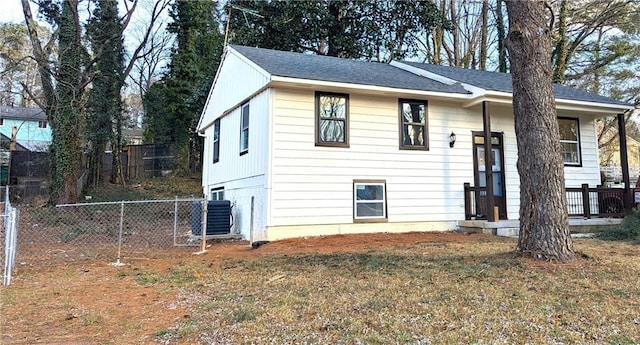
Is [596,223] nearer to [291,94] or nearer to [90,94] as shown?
[291,94]

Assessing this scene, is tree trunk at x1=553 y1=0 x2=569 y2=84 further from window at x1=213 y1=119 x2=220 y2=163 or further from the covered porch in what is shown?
window at x1=213 y1=119 x2=220 y2=163

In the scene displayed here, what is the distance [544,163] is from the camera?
5441mm

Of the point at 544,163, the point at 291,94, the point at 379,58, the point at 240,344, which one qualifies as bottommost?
the point at 240,344

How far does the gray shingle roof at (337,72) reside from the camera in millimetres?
8992

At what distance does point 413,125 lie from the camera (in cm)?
991

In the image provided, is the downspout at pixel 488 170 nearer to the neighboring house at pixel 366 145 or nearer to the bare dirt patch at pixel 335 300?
the neighboring house at pixel 366 145

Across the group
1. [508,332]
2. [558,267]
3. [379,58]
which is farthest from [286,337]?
[379,58]

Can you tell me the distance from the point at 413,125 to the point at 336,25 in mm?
10711

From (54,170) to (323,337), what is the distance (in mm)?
16141

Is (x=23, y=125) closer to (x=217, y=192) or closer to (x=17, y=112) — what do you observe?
(x=17, y=112)

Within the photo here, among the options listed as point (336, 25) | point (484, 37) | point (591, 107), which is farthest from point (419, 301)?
point (484, 37)

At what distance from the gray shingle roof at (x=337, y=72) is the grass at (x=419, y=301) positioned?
4428 millimetres

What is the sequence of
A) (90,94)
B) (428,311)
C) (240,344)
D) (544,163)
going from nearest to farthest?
(240,344) → (428,311) → (544,163) → (90,94)

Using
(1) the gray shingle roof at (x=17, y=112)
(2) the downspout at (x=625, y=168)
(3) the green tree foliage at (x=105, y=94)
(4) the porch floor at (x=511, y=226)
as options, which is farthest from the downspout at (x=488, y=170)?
(1) the gray shingle roof at (x=17, y=112)
